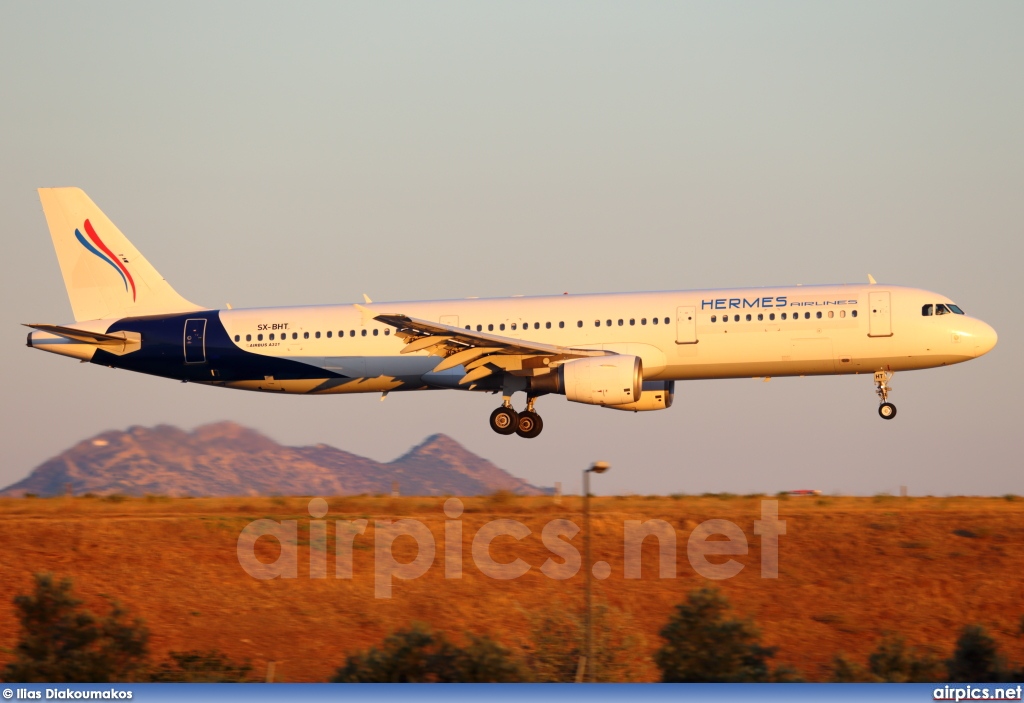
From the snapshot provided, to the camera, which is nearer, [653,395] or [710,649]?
[710,649]

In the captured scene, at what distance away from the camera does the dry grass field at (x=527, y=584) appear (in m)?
28.2

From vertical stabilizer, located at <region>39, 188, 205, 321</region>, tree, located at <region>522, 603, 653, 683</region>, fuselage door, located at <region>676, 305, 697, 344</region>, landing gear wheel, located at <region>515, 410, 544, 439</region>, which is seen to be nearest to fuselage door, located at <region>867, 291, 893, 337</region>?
fuselage door, located at <region>676, 305, 697, 344</region>

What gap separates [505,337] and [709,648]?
625 inches

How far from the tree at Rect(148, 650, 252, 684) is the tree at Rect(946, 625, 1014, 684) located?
12.8 meters

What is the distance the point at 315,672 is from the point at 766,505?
1352 cm

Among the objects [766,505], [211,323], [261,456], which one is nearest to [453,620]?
[766,505]

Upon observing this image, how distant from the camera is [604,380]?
34.1 meters

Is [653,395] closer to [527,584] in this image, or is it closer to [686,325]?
[686,325]

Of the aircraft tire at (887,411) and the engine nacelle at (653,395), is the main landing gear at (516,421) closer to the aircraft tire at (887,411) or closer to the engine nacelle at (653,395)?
the engine nacelle at (653,395)

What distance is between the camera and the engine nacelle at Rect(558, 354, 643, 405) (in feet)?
112

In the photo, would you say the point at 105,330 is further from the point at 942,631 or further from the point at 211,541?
the point at 942,631

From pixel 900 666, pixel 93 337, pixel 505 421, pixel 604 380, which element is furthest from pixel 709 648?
pixel 93 337

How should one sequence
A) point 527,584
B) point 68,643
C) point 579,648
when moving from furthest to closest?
point 527,584, point 579,648, point 68,643

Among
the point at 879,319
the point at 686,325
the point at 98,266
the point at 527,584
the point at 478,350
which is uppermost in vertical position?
the point at 98,266
